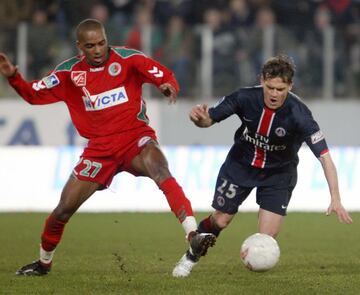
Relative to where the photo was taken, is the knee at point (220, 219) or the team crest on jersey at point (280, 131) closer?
the team crest on jersey at point (280, 131)

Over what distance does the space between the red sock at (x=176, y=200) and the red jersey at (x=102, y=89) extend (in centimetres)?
69

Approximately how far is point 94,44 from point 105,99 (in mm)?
499

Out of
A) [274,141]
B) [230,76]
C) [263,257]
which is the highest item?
[274,141]

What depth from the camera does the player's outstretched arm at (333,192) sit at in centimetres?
761

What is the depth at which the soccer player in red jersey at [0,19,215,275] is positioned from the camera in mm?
8891

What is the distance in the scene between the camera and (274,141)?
8633mm

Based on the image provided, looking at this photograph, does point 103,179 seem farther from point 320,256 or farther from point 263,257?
point 320,256

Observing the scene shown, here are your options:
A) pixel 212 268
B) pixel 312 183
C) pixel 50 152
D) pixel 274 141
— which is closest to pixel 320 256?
pixel 212 268

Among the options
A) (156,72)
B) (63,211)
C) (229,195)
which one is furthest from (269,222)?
(63,211)

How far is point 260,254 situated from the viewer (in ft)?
26.8

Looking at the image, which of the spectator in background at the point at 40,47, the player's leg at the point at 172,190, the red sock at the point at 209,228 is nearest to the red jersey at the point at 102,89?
the player's leg at the point at 172,190

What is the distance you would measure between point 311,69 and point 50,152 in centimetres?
508

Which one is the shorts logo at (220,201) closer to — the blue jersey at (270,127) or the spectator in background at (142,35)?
the blue jersey at (270,127)

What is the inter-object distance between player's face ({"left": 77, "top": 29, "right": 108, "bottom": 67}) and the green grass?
6.29 ft
